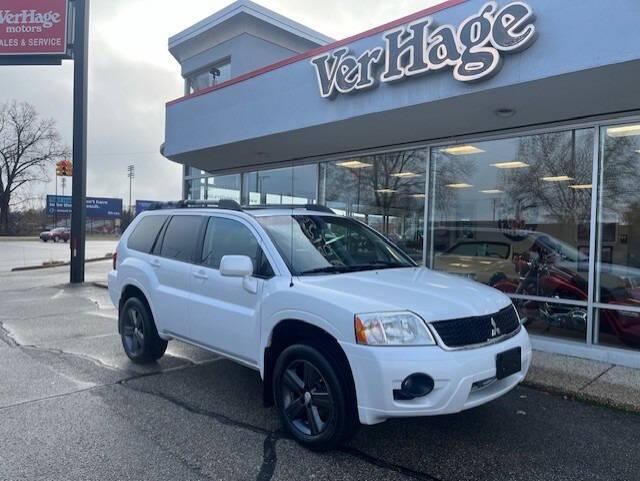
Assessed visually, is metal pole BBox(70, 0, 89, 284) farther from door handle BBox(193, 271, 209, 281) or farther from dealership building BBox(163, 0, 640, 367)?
door handle BBox(193, 271, 209, 281)

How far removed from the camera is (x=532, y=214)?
8133 millimetres

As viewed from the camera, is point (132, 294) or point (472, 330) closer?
point (472, 330)

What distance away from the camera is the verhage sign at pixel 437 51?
565 centimetres

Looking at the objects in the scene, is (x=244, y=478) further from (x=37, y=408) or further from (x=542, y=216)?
(x=542, y=216)

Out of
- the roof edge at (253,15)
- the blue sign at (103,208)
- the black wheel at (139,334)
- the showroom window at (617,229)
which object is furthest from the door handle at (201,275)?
the blue sign at (103,208)

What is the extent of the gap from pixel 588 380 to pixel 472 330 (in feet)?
9.18

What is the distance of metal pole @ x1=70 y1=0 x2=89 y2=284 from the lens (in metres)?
14.5

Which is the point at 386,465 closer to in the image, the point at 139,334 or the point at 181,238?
the point at 181,238

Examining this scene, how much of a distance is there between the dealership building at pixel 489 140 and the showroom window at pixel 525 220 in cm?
2

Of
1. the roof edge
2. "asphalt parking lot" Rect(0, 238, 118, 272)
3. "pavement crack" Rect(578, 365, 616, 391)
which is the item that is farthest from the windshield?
"asphalt parking lot" Rect(0, 238, 118, 272)

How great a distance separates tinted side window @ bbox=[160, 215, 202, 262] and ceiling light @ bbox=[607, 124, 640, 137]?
5.57 m

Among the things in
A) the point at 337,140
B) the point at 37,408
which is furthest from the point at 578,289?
the point at 37,408

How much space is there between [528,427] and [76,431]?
374 cm

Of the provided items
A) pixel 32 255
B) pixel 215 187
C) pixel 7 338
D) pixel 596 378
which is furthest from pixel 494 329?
pixel 32 255
